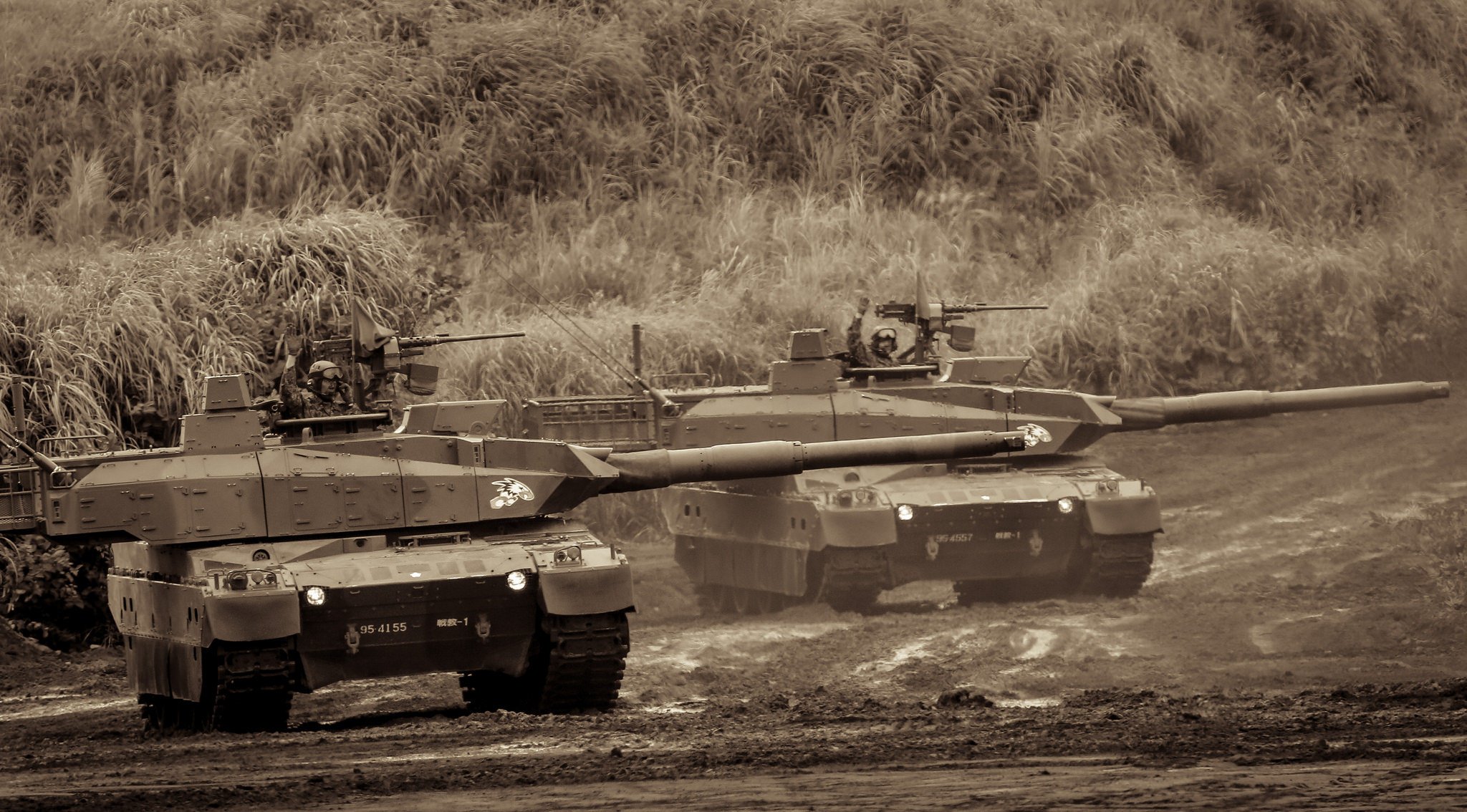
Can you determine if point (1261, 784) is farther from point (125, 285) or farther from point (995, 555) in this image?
point (125, 285)

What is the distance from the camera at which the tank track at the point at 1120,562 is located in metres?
18.1

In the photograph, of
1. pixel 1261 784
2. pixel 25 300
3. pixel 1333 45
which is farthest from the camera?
pixel 1333 45

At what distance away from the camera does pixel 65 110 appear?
29.6 m

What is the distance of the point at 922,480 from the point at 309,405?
6.06 m

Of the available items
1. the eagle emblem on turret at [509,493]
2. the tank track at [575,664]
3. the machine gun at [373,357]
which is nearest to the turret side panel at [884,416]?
the machine gun at [373,357]

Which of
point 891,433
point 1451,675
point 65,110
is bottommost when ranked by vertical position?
point 1451,675

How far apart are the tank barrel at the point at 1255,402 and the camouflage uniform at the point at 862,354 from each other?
220 centimetres

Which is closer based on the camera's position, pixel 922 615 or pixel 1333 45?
pixel 922 615

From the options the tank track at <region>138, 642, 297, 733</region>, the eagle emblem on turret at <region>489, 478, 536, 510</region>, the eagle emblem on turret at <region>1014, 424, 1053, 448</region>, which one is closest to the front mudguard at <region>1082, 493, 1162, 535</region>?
the eagle emblem on turret at <region>1014, 424, 1053, 448</region>

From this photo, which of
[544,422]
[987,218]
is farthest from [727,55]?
[544,422]

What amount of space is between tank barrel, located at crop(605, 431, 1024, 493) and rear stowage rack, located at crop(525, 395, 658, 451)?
292cm

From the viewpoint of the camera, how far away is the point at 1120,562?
1808 centimetres

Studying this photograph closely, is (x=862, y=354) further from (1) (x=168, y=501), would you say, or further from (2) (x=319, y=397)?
(1) (x=168, y=501)

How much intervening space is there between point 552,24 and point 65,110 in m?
7.31
